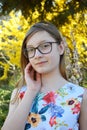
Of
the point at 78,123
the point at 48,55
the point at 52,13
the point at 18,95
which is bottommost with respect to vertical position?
the point at 78,123

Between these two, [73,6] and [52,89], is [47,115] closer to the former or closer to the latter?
[52,89]

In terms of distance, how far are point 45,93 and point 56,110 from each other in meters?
0.11

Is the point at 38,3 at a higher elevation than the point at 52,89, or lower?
higher

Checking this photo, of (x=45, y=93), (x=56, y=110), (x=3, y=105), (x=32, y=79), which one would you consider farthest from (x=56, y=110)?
(x=3, y=105)

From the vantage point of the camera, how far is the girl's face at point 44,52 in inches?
63.1

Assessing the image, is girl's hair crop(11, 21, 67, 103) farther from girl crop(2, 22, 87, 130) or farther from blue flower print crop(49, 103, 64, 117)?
blue flower print crop(49, 103, 64, 117)

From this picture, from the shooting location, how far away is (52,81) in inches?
64.2

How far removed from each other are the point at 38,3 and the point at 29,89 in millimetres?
4775

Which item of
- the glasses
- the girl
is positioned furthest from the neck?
the glasses

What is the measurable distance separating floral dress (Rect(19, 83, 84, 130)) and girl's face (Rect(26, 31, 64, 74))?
4.3 inches

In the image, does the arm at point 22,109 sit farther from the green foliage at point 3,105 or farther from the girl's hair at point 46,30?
the green foliage at point 3,105

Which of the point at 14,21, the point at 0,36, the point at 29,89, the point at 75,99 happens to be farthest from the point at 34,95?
the point at 0,36

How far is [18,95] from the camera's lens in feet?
5.43

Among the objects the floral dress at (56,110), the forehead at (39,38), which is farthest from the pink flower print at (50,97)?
the forehead at (39,38)
